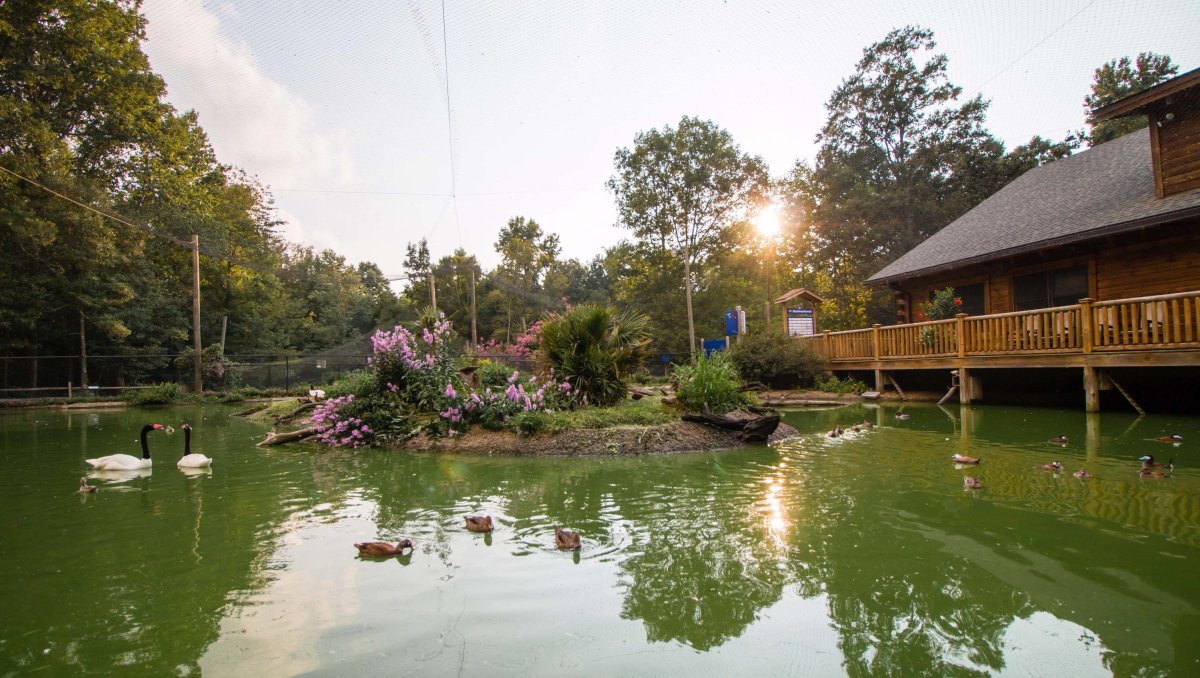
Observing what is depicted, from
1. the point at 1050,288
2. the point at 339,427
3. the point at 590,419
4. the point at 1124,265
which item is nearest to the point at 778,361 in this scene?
the point at 1050,288

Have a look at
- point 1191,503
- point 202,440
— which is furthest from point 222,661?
point 202,440

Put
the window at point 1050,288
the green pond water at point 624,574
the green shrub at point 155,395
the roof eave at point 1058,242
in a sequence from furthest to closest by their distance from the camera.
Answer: the green shrub at point 155,395 < the window at point 1050,288 < the roof eave at point 1058,242 < the green pond water at point 624,574

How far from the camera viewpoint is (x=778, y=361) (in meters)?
17.4

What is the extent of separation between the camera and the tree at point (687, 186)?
31.0 metres

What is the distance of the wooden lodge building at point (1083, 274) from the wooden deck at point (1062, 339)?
0.08ft

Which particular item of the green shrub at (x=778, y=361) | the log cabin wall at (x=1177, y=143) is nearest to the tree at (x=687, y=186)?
the green shrub at (x=778, y=361)

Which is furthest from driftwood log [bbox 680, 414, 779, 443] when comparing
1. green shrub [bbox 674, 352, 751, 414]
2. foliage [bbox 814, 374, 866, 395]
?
Result: foliage [bbox 814, 374, 866, 395]

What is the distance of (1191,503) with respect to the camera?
→ 4.61 m

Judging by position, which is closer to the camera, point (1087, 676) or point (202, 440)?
point (1087, 676)

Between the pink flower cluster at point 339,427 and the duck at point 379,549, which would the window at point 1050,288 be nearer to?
the pink flower cluster at point 339,427

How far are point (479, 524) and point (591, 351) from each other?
6313 mm

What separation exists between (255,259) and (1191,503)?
127 ft

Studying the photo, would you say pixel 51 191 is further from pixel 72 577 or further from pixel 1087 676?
→ pixel 1087 676

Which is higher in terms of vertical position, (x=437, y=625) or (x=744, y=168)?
(x=744, y=168)
